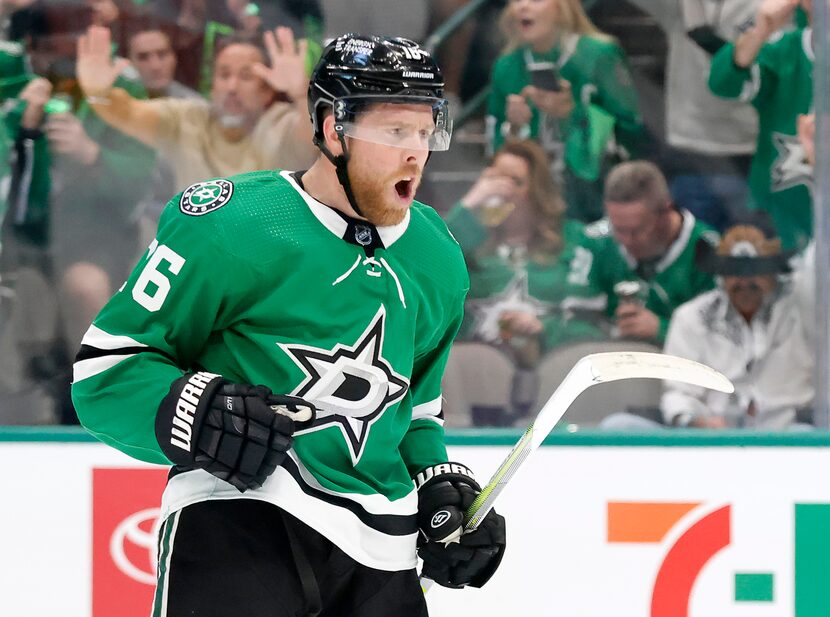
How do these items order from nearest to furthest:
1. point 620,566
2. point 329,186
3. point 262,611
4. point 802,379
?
point 262,611 < point 329,186 < point 620,566 < point 802,379

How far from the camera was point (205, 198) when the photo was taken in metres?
1.76

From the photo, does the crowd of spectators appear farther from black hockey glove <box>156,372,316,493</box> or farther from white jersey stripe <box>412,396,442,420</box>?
black hockey glove <box>156,372,316,493</box>

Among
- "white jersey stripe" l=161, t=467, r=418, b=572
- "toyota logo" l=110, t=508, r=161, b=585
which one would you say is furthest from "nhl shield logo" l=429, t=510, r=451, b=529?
"toyota logo" l=110, t=508, r=161, b=585

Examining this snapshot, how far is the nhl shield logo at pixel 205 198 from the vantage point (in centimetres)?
174

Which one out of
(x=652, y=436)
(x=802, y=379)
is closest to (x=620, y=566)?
(x=652, y=436)

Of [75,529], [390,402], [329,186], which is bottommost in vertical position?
[75,529]

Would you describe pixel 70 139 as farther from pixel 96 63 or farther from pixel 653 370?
pixel 653 370

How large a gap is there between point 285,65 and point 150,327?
4.63 feet

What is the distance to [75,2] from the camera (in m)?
3.00

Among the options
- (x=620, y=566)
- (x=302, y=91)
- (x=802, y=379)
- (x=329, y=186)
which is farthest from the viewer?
(x=302, y=91)

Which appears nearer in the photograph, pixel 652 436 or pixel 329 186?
pixel 329 186

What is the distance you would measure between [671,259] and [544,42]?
0.56 metres

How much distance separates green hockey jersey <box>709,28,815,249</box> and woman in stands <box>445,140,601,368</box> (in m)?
0.42

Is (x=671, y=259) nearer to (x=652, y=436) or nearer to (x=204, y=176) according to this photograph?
(x=652, y=436)
